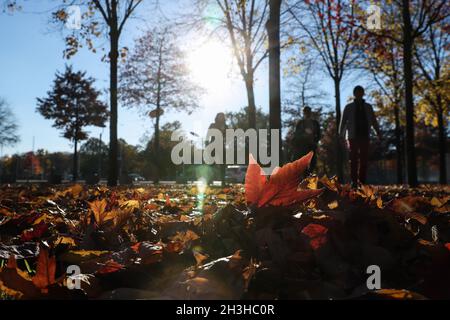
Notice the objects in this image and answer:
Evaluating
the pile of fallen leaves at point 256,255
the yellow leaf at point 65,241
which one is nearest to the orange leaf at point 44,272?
the pile of fallen leaves at point 256,255

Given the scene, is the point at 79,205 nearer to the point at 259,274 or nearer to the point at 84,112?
the point at 259,274

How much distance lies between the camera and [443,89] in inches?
615

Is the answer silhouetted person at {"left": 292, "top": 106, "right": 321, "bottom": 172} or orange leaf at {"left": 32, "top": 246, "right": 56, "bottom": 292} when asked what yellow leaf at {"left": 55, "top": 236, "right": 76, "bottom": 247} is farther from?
silhouetted person at {"left": 292, "top": 106, "right": 321, "bottom": 172}

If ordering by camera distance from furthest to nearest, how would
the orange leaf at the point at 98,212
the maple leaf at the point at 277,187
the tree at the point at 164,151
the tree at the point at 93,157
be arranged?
1. the tree at the point at 93,157
2. the tree at the point at 164,151
3. the orange leaf at the point at 98,212
4. the maple leaf at the point at 277,187

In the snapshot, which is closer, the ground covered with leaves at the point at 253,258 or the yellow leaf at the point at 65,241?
the ground covered with leaves at the point at 253,258

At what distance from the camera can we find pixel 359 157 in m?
7.52

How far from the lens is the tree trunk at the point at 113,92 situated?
12.1 metres

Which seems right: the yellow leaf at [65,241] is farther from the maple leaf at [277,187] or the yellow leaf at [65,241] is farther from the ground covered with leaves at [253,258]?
the maple leaf at [277,187]

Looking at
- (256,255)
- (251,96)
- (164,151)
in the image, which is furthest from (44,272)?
(164,151)

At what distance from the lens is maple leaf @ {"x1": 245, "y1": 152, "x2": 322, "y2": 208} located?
124 centimetres

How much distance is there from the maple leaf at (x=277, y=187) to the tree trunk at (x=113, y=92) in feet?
37.0

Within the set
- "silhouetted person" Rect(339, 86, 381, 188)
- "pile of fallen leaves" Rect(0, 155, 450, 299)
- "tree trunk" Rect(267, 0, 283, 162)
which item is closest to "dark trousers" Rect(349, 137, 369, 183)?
"silhouetted person" Rect(339, 86, 381, 188)

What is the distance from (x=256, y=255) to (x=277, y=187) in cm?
28
